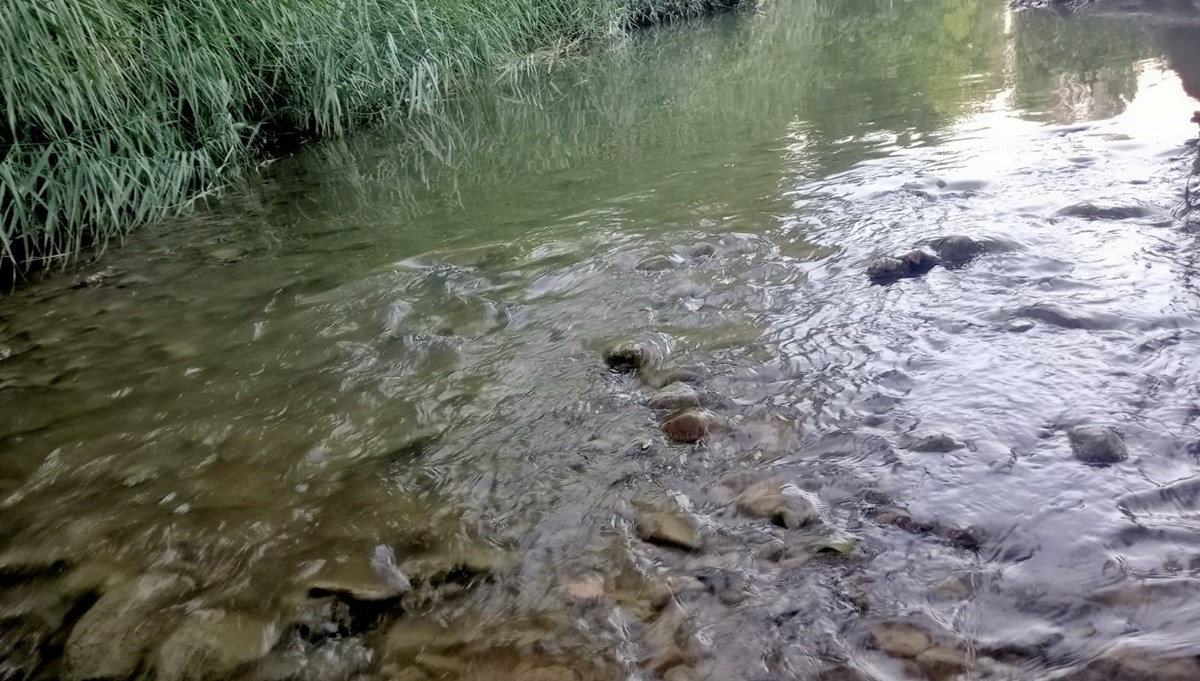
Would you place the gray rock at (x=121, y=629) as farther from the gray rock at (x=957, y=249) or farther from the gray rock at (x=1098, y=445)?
the gray rock at (x=957, y=249)

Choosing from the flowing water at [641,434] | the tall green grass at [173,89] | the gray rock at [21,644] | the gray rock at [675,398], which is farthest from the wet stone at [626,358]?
the tall green grass at [173,89]

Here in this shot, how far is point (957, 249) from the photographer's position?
8.13 feet

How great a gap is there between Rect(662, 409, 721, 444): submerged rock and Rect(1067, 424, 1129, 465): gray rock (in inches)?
28.9

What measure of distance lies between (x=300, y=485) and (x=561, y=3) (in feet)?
26.5

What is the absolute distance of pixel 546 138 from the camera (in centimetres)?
523

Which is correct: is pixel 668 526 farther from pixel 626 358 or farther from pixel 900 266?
pixel 900 266

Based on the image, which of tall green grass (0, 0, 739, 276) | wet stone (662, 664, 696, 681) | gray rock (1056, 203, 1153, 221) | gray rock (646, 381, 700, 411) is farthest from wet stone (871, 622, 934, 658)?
tall green grass (0, 0, 739, 276)

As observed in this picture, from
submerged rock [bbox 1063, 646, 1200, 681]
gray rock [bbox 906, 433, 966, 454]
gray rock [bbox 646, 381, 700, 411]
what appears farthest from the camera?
gray rock [bbox 646, 381, 700, 411]

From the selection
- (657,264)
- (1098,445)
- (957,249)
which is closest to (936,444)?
(1098,445)

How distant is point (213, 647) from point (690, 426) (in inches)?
41.9

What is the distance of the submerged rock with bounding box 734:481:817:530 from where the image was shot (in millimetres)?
1472

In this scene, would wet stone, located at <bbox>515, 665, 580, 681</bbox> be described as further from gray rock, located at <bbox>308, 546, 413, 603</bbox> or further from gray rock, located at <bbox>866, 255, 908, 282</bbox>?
gray rock, located at <bbox>866, 255, 908, 282</bbox>

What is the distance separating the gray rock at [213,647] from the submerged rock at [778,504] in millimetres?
931

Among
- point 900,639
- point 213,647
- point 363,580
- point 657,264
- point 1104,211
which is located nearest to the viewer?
point 900,639
